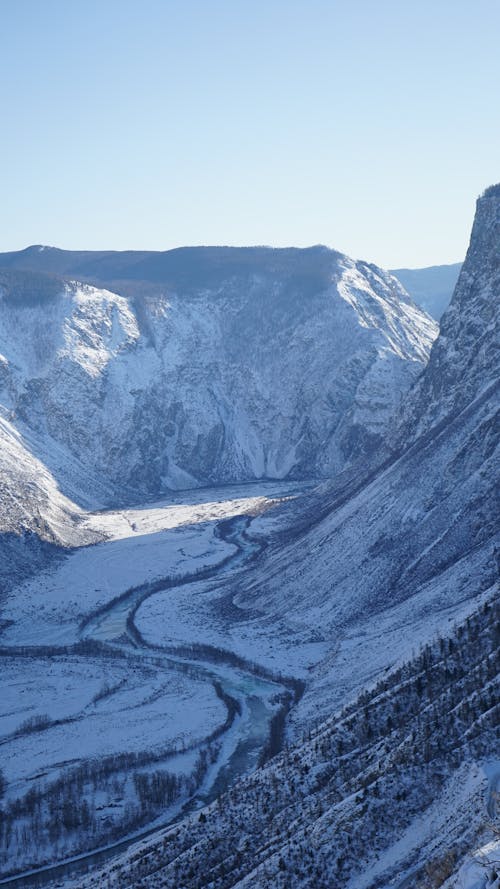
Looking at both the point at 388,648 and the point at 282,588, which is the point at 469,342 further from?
the point at 388,648

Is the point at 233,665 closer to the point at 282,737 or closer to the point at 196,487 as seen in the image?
the point at 282,737

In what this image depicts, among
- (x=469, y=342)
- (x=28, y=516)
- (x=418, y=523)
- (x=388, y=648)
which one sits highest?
(x=469, y=342)

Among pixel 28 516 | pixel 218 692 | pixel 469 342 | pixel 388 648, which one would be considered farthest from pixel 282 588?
pixel 28 516

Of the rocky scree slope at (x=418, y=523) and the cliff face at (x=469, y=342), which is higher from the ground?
the cliff face at (x=469, y=342)

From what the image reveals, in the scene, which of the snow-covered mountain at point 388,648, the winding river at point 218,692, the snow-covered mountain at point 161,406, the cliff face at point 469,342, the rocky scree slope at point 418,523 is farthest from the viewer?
the snow-covered mountain at point 161,406

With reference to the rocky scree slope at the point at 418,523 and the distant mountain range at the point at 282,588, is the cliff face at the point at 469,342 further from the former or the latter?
the distant mountain range at the point at 282,588

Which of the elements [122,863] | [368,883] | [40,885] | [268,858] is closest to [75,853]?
[40,885]

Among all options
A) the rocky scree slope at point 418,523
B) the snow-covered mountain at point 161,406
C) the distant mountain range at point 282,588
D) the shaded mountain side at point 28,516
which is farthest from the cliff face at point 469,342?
the snow-covered mountain at point 161,406

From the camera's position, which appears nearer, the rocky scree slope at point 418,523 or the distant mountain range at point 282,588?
the distant mountain range at point 282,588

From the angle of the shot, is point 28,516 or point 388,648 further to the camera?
point 28,516

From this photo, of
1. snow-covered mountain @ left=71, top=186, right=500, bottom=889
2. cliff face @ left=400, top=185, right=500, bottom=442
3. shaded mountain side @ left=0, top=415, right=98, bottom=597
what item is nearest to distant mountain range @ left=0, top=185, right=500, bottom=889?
snow-covered mountain @ left=71, top=186, right=500, bottom=889

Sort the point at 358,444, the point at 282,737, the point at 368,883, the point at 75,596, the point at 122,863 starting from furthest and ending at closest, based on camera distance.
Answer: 1. the point at 358,444
2. the point at 75,596
3. the point at 282,737
4. the point at 122,863
5. the point at 368,883
